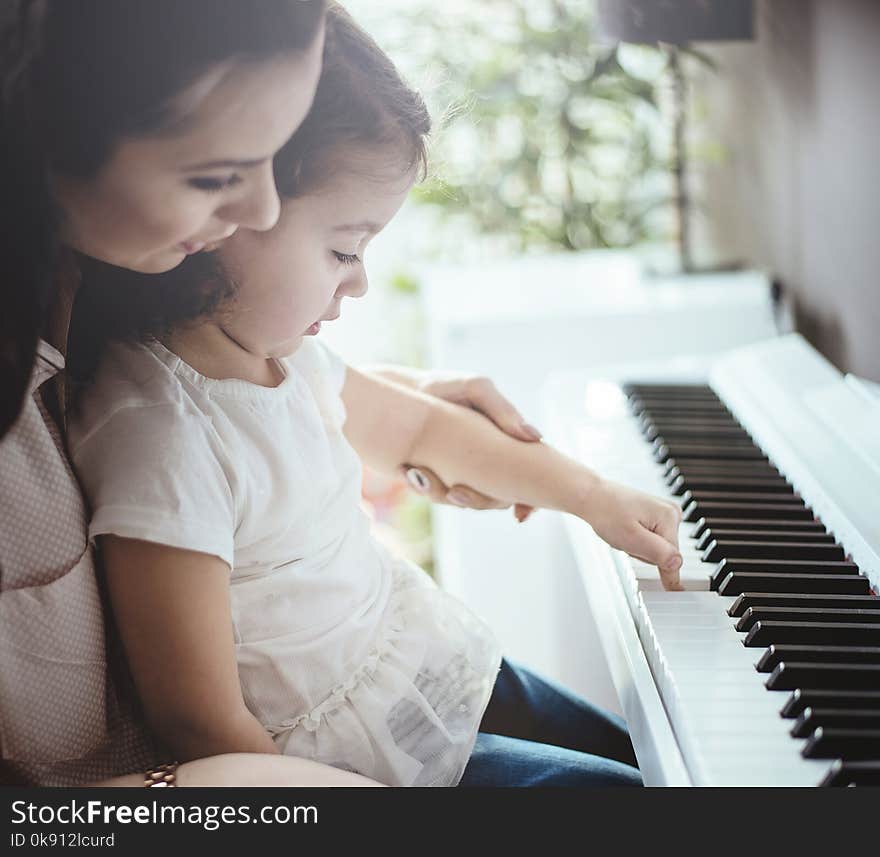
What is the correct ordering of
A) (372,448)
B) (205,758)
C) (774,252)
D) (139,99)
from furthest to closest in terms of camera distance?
(774,252), (372,448), (205,758), (139,99)

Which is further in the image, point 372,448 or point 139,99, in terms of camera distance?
point 372,448

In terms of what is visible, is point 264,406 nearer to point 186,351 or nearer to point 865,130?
point 186,351

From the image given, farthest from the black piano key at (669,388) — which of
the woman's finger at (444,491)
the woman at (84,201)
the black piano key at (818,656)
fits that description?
the woman at (84,201)

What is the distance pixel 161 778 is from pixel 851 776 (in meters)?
0.46

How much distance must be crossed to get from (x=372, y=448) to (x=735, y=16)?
871mm

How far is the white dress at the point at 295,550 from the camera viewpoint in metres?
0.72

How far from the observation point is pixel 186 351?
806mm

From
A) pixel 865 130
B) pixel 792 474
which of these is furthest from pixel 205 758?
pixel 865 130

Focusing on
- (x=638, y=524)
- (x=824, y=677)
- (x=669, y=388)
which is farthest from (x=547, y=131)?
(x=824, y=677)

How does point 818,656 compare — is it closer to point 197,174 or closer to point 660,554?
point 660,554

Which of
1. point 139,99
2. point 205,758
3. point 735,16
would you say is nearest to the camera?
point 139,99

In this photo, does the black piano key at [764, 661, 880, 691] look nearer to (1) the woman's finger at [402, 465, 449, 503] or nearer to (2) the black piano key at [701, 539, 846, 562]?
(2) the black piano key at [701, 539, 846, 562]

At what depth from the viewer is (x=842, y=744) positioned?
72 cm

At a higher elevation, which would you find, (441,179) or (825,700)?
(441,179)
